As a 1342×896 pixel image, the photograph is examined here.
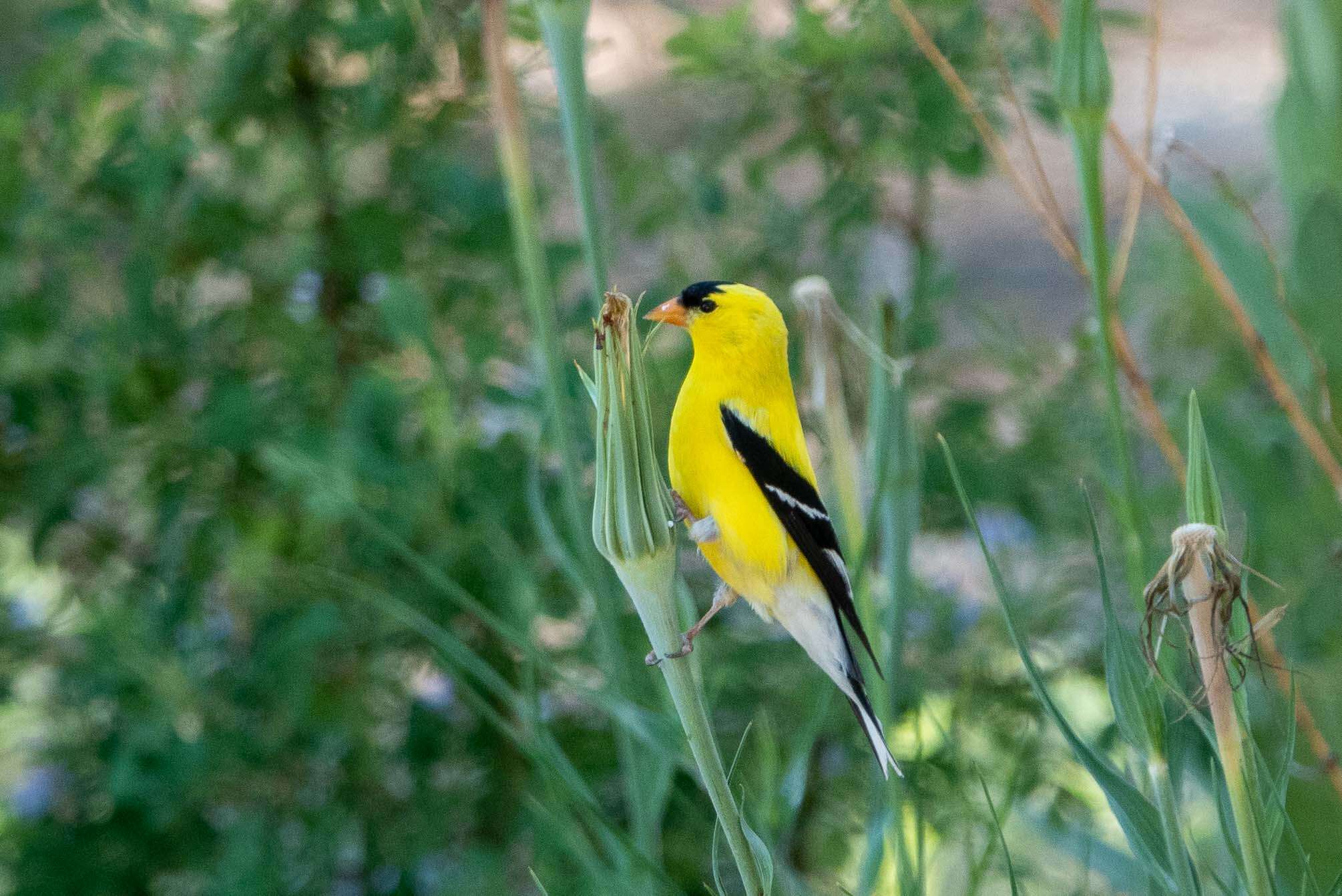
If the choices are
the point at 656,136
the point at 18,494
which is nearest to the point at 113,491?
the point at 18,494

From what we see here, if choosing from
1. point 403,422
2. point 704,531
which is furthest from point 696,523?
point 403,422

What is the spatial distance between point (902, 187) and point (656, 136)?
0.41 m

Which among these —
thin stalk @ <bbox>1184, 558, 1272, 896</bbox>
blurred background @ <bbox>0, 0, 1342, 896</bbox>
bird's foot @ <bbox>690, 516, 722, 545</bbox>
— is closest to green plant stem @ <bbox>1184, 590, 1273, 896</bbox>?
thin stalk @ <bbox>1184, 558, 1272, 896</bbox>

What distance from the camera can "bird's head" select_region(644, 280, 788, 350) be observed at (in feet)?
1.04

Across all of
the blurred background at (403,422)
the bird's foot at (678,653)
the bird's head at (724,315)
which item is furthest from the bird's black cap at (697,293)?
the blurred background at (403,422)

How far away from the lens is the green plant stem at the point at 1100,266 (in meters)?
0.26

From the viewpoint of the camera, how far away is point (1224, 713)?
0.75 ft

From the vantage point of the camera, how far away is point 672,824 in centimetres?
82

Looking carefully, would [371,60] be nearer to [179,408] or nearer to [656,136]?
[179,408]

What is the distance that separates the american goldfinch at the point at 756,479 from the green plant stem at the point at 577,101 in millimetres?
24

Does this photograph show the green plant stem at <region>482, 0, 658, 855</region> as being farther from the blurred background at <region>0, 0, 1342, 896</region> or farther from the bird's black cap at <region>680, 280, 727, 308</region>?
the blurred background at <region>0, 0, 1342, 896</region>

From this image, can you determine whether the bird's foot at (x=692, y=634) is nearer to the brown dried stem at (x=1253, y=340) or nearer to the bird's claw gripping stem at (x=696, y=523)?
the bird's claw gripping stem at (x=696, y=523)

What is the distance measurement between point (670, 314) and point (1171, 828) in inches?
6.5

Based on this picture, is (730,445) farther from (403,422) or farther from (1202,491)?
(403,422)
